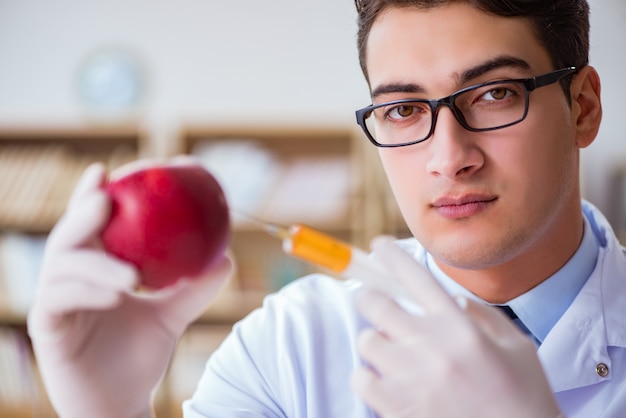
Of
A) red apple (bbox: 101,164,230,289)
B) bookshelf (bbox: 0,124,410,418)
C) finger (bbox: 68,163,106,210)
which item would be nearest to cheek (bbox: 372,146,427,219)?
red apple (bbox: 101,164,230,289)

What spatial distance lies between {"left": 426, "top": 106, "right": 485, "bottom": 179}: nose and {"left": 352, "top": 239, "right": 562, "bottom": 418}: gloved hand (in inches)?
13.0

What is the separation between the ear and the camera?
129 cm

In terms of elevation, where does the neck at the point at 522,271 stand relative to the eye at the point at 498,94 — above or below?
below

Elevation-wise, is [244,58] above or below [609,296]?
above

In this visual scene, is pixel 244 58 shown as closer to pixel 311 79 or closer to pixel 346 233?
pixel 311 79

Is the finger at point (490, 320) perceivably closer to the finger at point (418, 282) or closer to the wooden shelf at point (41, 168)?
the finger at point (418, 282)

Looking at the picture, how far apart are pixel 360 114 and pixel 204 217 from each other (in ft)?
1.71

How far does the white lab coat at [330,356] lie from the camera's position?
114 cm

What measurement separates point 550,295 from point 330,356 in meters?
0.39

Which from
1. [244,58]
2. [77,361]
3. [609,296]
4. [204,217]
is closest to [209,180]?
[204,217]

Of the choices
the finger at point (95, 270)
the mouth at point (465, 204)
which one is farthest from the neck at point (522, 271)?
the finger at point (95, 270)

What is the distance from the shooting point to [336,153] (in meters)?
3.32

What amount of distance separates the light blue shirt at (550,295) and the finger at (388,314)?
50cm

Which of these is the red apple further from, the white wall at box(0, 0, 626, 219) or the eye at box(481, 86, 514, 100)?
the white wall at box(0, 0, 626, 219)
